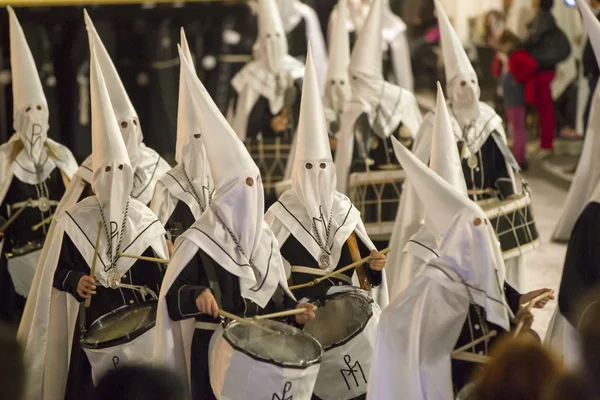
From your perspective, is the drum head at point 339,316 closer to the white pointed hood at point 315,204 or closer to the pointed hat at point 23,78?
the white pointed hood at point 315,204

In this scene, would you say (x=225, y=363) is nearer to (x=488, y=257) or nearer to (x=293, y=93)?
(x=488, y=257)

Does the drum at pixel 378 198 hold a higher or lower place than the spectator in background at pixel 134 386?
lower

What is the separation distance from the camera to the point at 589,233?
511 centimetres

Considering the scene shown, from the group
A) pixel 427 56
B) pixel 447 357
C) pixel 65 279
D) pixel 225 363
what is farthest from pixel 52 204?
pixel 427 56

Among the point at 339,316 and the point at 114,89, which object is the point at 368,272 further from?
the point at 114,89

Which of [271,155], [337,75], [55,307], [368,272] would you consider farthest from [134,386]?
[271,155]

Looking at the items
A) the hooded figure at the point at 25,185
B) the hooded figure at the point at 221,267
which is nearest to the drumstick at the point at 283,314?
the hooded figure at the point at 221,267

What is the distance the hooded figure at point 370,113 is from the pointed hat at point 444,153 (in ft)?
8.55

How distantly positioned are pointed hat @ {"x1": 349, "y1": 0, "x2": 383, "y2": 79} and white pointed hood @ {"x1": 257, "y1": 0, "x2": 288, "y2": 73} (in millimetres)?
1237

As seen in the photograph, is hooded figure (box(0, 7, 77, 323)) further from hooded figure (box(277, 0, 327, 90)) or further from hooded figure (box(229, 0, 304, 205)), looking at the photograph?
hooded figure (box(277, 0, 327, 90))

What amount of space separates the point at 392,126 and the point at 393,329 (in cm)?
394

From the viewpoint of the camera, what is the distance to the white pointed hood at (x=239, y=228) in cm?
520

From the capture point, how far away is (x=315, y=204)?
5.76m

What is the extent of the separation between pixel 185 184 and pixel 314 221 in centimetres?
110
